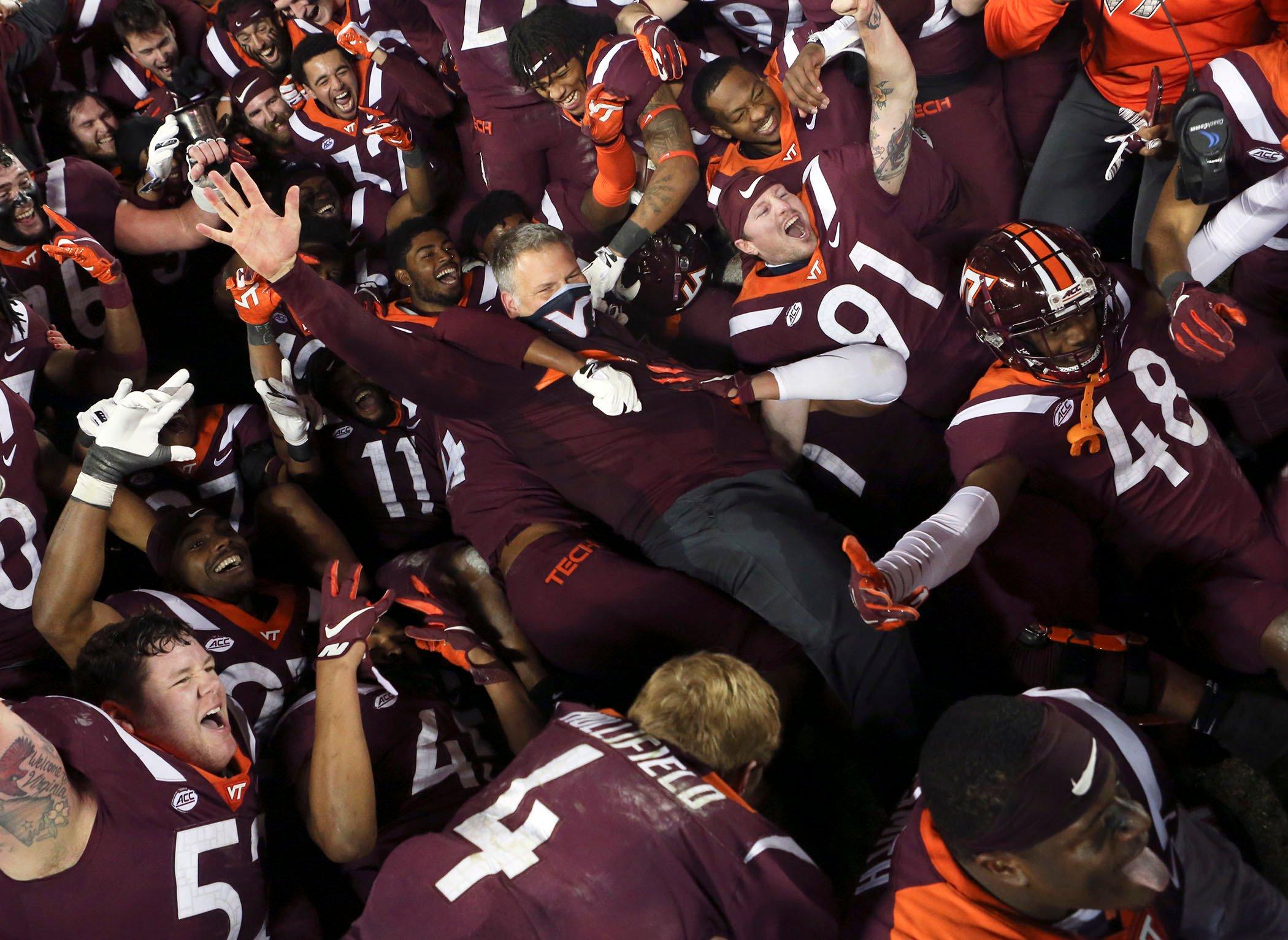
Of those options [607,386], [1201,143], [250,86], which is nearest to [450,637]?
[607,386]

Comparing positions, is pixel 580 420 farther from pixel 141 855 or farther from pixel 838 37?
pixel 141 855

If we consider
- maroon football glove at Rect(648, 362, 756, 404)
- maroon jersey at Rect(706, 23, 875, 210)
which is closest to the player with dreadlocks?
maroon jersey at Rect(706, 23, 875, 210)

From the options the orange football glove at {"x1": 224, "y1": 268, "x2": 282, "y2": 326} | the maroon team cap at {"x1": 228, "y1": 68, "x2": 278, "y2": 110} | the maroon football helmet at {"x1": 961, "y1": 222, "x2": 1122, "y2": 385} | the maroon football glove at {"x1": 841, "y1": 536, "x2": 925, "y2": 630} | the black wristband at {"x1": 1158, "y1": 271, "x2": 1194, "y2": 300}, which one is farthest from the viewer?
the maroon team cap at {"x1": 228, "y1": 68, "x2": 278, "y2": 110}

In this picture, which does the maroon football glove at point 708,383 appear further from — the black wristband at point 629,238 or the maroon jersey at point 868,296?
the black wristband at point 629,238

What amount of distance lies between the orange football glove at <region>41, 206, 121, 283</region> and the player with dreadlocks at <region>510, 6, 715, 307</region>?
1867 mm

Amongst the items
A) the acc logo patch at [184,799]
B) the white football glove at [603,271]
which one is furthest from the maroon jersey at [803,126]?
the acc logo patch at [184,799]

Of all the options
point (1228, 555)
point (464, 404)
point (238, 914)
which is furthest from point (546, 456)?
point (1228, 555)

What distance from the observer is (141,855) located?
8.68ft

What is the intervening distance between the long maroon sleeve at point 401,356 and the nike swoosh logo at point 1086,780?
2.21m

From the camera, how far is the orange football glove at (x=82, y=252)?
4160mm

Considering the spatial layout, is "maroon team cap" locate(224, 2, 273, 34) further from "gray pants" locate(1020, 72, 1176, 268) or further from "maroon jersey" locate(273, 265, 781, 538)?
"gray pants" locate(1020, 72, 1176, 268)

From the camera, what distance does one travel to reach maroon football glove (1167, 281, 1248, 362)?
298 cm

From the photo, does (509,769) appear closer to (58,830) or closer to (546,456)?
(58,830)

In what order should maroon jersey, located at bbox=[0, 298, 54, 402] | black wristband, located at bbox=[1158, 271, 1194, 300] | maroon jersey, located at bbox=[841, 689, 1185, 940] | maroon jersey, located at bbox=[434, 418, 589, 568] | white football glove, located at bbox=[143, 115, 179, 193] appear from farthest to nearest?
1. white football glove, located at bbox=[143, 115, 179, 193]
2. maroon jersey, located at bbox=[0, 298, 54, 402]
3. maroon jersey, located at bbox=[434, 418, 589, 568]
4. black wristband, located at bbox=[1158, 271, 1194, 300]
5. maroon jersey, located at bbox=[841, 689, 1185, 940]
